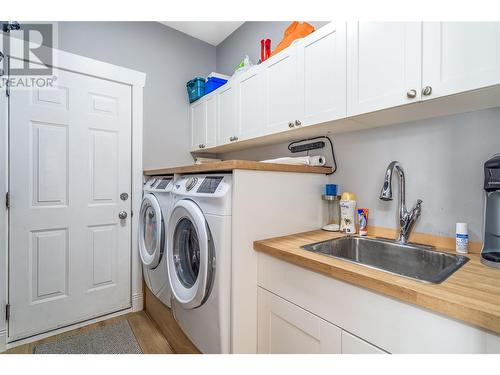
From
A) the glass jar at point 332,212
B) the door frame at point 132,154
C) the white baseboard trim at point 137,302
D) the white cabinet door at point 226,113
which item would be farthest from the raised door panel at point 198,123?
the white baseboard trim at point 137,302

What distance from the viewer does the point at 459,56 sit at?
36.9 inches

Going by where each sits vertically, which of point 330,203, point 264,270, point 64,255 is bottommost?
point 64,255

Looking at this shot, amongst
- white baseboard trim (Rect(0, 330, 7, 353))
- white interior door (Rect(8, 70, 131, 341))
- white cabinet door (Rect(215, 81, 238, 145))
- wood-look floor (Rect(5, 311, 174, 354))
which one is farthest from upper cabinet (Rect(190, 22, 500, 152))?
white baseboard trim (Rect(0, 330, 7, 353))

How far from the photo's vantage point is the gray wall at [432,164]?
1.15m

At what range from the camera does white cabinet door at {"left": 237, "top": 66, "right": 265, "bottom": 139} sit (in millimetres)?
1812

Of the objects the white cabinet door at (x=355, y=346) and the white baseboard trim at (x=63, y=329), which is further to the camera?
the white baseboard trim at (x=63, y=329)

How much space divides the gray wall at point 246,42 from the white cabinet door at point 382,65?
105 cm

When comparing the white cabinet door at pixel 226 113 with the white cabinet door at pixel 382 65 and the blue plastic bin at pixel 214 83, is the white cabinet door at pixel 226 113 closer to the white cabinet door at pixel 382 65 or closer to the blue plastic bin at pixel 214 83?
the blue plastic bin at pixel 214 83

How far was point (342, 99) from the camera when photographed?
51.3 inches

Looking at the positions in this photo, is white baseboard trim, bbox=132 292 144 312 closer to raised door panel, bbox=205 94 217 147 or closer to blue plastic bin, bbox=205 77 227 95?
raised door panel, bbox=205 94 217 147

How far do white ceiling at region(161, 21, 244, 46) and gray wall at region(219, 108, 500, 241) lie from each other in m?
1.77
